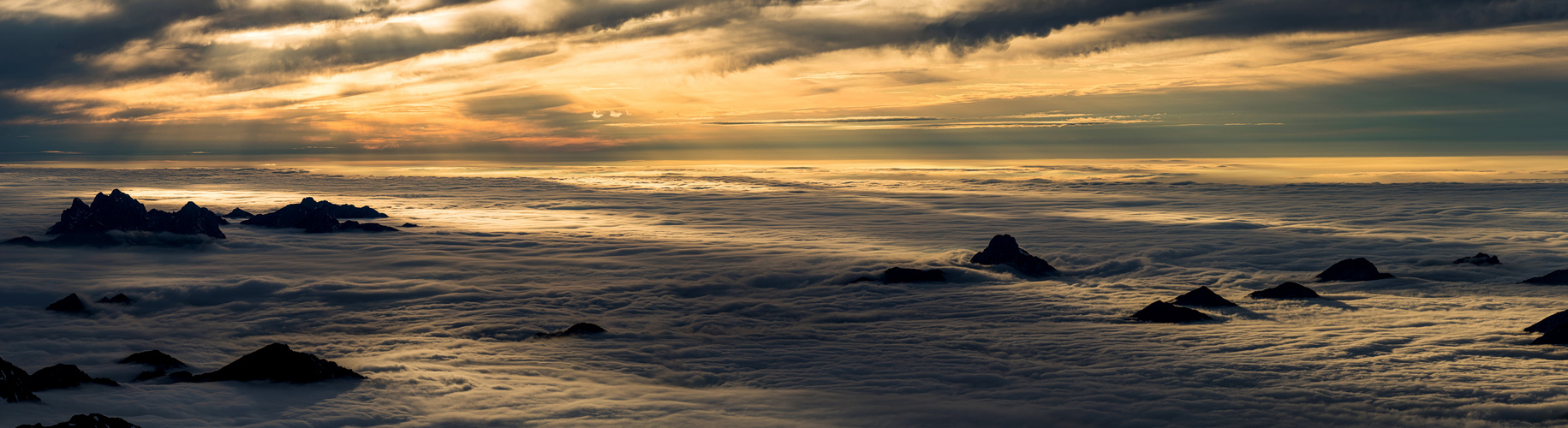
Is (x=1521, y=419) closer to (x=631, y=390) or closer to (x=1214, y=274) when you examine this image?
(x=631, y=390)

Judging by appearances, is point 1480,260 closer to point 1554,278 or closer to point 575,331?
point 1554,278

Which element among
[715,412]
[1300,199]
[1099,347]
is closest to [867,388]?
[715,412]

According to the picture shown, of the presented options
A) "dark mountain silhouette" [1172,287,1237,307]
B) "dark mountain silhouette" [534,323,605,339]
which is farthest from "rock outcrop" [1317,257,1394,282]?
"dark mountain silhouette" [534,323,605,339]

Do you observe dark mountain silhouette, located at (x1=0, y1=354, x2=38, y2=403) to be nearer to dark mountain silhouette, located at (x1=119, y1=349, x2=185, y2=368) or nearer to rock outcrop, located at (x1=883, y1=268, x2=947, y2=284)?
dark mountain silhouette, located at (x1=119, y1=349, x2=185, y2=368)

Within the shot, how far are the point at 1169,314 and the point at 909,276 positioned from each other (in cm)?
1577

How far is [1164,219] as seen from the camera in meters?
95.1

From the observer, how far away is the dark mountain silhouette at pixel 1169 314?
31859 mm

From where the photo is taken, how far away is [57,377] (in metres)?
18.1

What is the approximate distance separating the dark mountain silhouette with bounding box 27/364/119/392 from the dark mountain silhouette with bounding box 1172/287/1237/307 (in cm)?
3727

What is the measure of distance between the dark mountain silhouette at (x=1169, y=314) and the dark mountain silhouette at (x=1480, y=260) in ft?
95.8

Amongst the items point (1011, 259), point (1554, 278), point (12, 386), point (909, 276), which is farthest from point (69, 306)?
point (1554, 278)

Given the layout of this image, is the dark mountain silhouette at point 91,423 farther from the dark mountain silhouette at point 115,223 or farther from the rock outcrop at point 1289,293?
the dark mountain silhouette at point 115,223

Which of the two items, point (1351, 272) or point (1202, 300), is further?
point (1351, 272)

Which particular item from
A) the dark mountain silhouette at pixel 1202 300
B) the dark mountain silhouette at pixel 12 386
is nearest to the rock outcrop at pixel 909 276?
the dark mountain silhouette at pixel 1202 300
